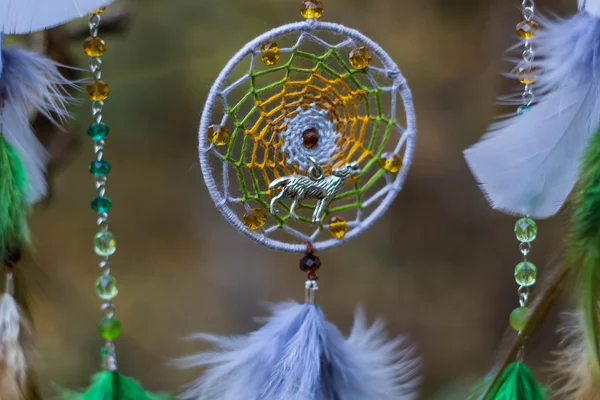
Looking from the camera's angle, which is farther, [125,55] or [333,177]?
[125,55]

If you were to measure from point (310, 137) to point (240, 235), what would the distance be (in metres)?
0.31

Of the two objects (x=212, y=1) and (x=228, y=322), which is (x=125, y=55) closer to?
(x=212, y=1)

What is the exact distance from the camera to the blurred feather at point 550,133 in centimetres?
52

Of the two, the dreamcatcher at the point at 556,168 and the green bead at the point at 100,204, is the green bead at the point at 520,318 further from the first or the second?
the green bead at the point at 100,204

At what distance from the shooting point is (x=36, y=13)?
0.48 m

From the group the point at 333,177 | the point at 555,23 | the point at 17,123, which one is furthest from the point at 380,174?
the point at 17,123

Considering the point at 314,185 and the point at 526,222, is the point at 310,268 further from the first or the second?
the point at 526,222

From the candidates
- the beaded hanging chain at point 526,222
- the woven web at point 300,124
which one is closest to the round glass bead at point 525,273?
the beaded hanging chain at point 526,222

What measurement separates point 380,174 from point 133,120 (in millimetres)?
374

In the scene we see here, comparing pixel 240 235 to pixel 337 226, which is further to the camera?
pixel 240 235

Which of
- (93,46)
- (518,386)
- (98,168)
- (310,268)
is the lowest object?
(518,386)

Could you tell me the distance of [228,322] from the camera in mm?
810

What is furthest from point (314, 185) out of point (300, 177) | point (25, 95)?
point (25, 95)

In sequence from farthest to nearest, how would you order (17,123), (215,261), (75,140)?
(215,261) < (75,140) < (17,123)
